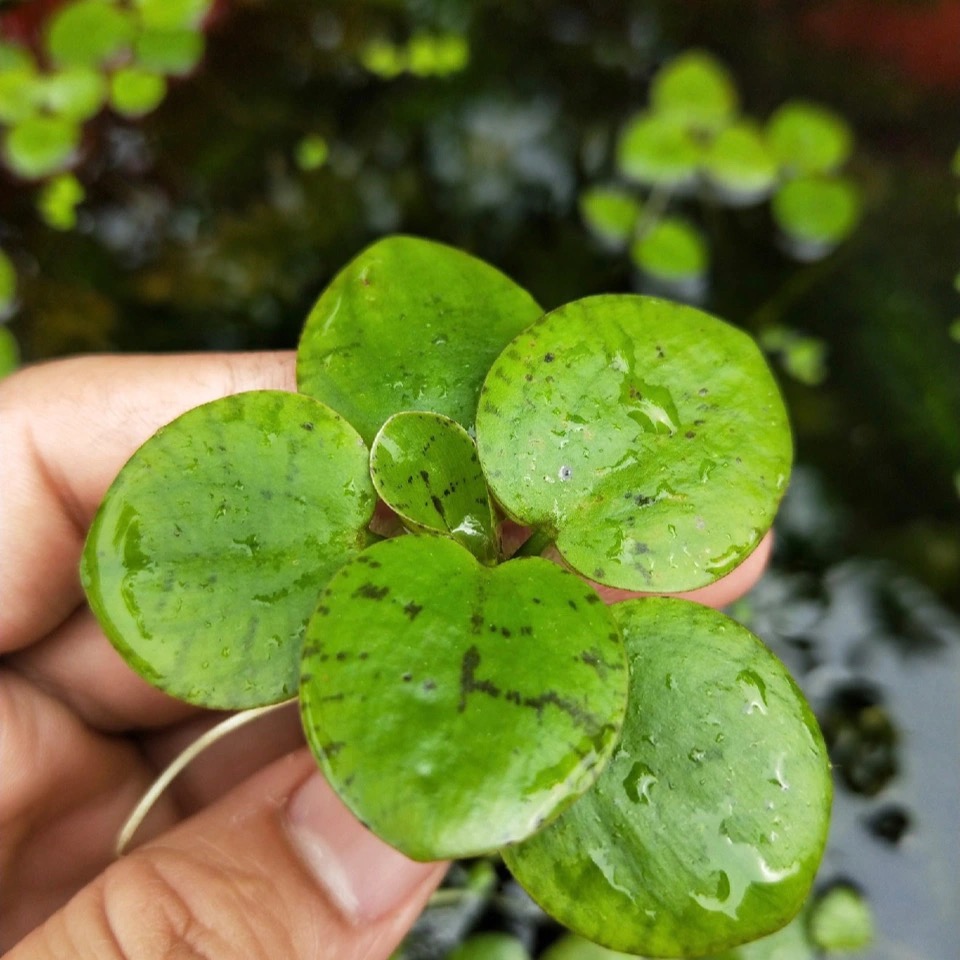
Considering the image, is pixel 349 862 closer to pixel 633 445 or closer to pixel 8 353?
pixel 633 445

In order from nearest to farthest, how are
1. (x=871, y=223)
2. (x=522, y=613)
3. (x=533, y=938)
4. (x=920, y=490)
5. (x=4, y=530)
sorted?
(x=522, y=613)
(x=4, y=530)
(x=533, y=938)
(x=920, y=490)
(x=871, y=223)

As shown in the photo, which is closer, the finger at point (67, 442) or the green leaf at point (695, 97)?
the finger at point (67, 442)

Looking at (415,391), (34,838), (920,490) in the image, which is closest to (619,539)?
(415,391)

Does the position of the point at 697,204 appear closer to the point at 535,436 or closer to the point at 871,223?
the point at 871,223

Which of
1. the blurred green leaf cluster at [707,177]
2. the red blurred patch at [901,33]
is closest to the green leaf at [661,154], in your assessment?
the blurred green leaf cluster at [707,177]

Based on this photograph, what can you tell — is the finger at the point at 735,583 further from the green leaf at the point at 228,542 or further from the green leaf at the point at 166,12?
the green leaf at the point at 166,12

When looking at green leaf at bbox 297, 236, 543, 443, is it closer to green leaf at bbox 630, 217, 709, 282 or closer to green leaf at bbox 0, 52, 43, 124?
green leaf at bbox 630, 217, 709, 282

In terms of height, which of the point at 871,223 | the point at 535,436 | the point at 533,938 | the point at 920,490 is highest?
the point at 535,436
